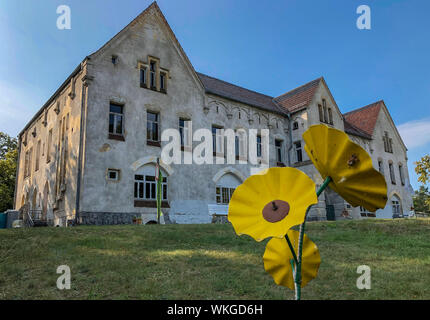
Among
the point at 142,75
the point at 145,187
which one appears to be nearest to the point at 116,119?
the point at 142,75

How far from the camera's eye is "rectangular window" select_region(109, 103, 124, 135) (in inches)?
768

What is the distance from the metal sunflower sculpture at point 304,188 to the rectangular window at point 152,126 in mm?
19084

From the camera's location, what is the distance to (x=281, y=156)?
92.0ft

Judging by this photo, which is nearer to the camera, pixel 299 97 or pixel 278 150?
pixel 278 150

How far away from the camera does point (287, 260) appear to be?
255 centimetres

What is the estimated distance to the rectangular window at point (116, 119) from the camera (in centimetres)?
1952

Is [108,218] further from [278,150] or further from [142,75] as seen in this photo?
[278,150]

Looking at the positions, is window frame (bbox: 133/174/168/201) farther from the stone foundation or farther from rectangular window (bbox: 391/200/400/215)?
rectangular window (bbox: 391/200/400/215)

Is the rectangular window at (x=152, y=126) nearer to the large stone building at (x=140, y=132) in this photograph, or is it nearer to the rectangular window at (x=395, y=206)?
the large stone building at (x=140, y=132)

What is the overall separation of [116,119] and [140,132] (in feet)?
5.16

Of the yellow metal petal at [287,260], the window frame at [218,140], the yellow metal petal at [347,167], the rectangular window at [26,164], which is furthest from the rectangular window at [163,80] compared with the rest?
the yellow metal petal at [347,167]

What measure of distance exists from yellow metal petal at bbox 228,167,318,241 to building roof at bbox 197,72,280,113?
22.3 m

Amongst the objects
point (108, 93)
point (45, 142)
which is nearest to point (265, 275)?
point (108, 93)
